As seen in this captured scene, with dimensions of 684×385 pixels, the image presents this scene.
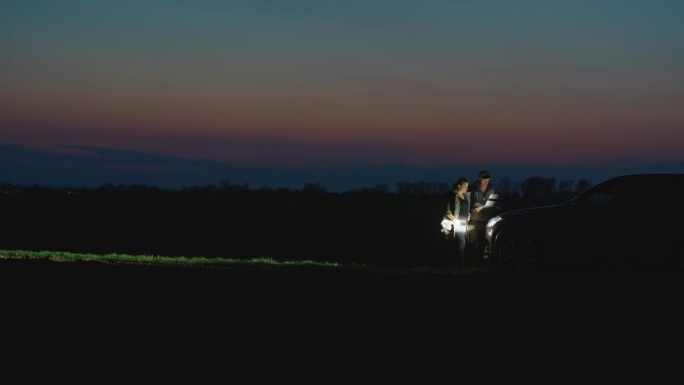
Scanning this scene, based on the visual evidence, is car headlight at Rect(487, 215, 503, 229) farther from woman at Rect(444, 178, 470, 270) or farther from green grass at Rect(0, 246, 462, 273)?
green grass at Rect(0, 246, 462, 273)

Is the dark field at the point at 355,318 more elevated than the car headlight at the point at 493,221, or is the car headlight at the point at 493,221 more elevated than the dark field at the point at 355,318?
the car headlight at the point at 493,221

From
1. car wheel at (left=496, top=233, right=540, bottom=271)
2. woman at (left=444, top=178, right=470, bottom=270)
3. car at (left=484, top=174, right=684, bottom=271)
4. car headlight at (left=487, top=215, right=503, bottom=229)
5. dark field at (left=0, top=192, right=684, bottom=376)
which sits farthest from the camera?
woman at (left=444, top=178, right=470, bottom=270)

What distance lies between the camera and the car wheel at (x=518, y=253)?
15195 millimetres

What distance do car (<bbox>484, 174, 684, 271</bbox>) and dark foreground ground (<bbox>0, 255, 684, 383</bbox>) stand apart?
0.97 metres

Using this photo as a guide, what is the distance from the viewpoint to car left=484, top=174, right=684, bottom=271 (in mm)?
14414

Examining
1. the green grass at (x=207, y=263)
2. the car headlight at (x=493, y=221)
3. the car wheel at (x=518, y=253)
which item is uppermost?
the car headlight at (x=493, y=221)

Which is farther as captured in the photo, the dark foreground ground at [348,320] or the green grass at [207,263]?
the green grass at [207,263]

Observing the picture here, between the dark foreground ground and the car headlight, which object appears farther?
the car headlight

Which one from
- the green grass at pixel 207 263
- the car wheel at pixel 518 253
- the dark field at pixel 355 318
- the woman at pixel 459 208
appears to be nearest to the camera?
the dark field at pixel 355 318

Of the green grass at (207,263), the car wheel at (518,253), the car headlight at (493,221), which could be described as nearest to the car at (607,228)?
the car wheel at (518,253)

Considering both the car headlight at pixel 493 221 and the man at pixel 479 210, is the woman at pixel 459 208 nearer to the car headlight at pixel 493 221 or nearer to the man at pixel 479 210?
the man at pixel 479 210

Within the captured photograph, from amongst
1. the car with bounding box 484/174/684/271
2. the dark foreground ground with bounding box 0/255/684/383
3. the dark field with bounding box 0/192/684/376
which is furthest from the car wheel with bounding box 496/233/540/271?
the dark foreground ground with bounding box 0/255/684/383

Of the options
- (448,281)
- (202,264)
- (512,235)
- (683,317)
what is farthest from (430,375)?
(202,264)

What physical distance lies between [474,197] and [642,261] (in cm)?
331
